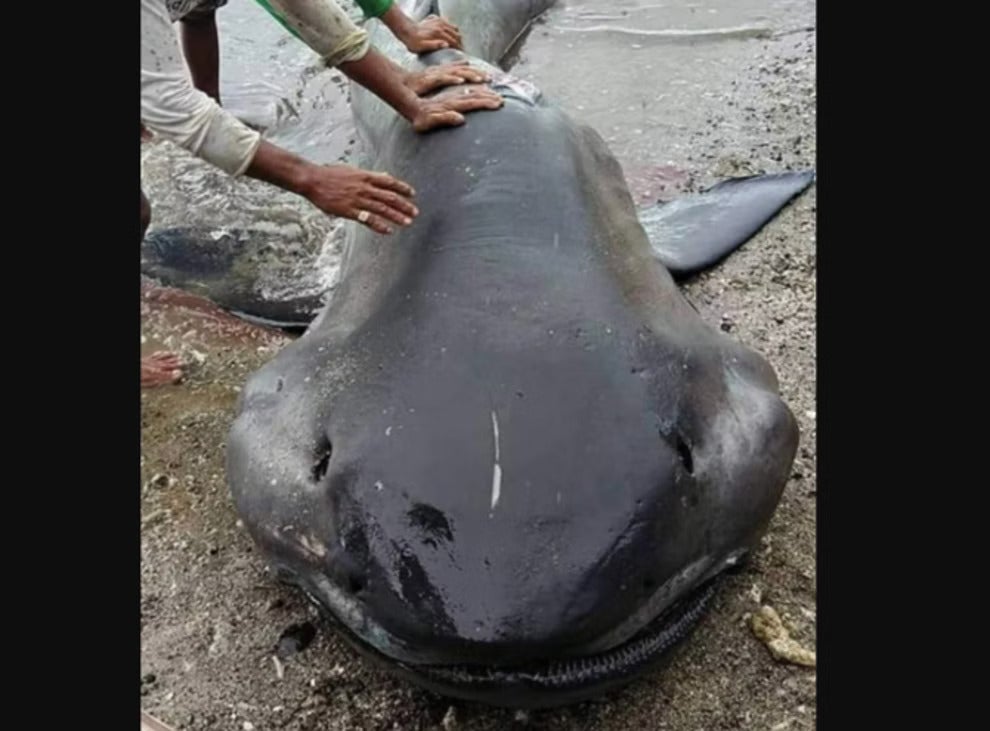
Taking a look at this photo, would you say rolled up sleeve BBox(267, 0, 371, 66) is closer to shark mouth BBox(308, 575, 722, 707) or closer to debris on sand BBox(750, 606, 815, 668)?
shark mouth BBox(308, 575, 722, 707)

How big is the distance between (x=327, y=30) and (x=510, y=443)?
73.1 inches

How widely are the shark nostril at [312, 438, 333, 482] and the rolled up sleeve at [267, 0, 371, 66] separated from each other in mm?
1532

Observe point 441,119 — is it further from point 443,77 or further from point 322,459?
point 322,459

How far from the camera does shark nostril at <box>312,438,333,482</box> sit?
2.86m

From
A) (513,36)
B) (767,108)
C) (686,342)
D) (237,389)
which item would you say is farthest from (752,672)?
(513,36)

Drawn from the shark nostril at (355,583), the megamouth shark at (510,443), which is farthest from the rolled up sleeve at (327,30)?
the shark nostril at (355,583)

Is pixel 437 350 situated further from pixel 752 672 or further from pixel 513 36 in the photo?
pixel 513 36

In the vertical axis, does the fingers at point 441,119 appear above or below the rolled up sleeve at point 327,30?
below

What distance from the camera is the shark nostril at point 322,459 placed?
2.86 metres

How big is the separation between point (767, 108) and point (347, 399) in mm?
4651

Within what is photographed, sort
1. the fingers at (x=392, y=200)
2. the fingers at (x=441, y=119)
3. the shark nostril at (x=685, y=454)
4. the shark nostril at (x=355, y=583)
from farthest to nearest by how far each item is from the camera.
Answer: the fingers at (x=441, y=119), the fingers at (x=392, y=200), the shark nostril at (x=685, y=454), the shark nostril at (x=355, y=583)

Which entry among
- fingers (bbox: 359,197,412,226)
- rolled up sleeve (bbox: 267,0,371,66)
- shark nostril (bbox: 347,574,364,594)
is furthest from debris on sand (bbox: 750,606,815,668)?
A: rolled up sleeve (bbox: 267,0,371,66)

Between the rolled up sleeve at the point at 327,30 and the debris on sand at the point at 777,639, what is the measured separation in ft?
7.47

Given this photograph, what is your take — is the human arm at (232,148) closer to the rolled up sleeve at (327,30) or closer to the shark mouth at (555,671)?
the rolled up sleeve at (327,30)
